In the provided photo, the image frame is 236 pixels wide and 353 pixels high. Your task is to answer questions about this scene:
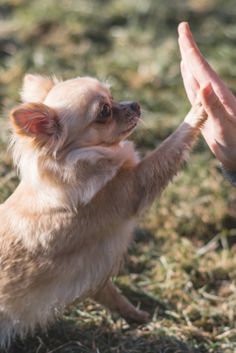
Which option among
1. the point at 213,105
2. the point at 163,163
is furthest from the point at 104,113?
the point at 213,105

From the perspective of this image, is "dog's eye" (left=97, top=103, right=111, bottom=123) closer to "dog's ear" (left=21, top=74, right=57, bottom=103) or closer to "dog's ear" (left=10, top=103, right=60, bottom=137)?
"dog's ear" (left=10, top=103, right=60, bottom=137)

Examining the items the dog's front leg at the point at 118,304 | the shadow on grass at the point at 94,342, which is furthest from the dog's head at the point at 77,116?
the shadow on grass at the point at 94,342

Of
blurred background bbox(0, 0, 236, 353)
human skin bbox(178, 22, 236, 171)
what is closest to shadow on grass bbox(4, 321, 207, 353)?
blurred background bbox(0, 0, 236, 353)

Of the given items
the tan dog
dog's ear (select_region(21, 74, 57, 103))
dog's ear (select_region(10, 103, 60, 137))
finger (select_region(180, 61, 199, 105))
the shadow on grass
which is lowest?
the shadow on grass

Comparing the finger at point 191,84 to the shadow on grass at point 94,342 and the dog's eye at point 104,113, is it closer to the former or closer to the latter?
the dog's eye at point 104,113

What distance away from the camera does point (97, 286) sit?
368 cm

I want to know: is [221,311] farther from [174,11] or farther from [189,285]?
[174,11]

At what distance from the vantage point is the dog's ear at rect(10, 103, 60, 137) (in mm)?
3037

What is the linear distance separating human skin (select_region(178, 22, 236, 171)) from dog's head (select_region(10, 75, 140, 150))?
1.29 feet

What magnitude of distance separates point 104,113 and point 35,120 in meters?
0.46

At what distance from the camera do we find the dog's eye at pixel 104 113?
3.46 metres

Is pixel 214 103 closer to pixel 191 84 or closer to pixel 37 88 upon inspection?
pixel 191 84

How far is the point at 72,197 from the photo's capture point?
335 cm

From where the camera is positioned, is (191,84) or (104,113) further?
(191,84)
